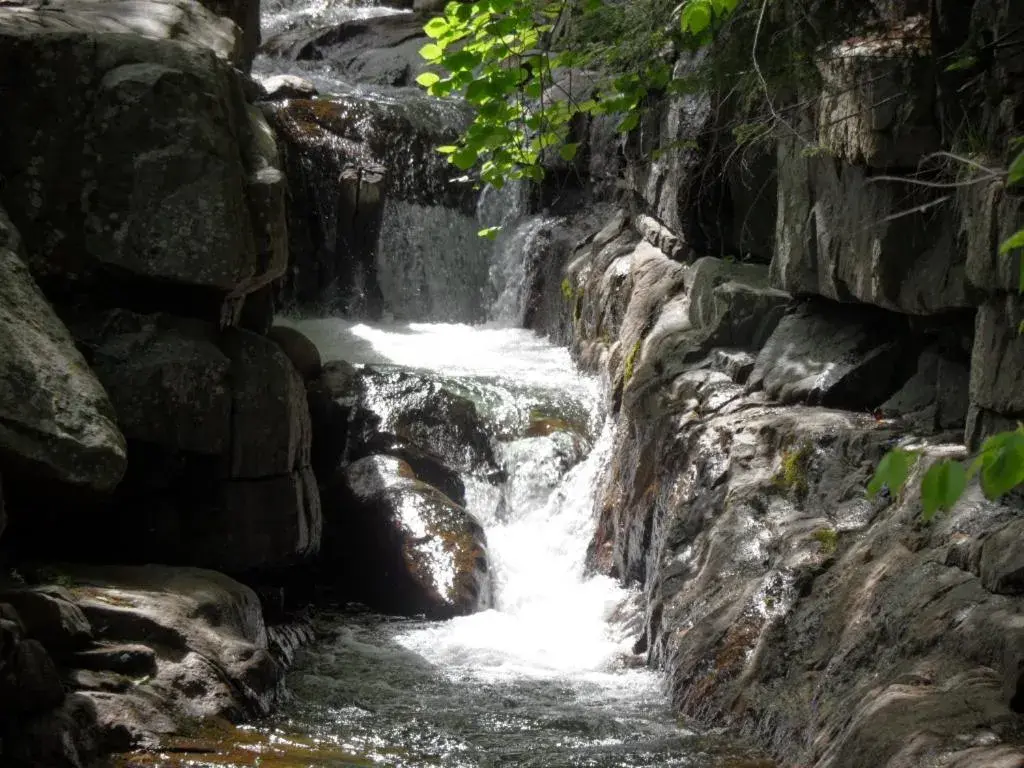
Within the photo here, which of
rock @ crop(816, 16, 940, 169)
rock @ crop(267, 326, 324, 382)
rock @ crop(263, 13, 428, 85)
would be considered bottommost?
rock @ crop(267, 326, 324, 382)

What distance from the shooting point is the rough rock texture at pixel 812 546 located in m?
3.95

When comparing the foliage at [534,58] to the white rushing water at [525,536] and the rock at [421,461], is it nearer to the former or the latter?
the white rushing water at [525,536]

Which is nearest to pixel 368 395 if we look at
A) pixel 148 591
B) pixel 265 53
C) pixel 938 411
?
pixel 148 591

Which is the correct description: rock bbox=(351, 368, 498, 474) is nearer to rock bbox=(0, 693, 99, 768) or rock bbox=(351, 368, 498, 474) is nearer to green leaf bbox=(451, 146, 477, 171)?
green leaf bbox=(451, 146, 477, 171)

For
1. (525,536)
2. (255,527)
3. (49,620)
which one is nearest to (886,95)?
(49,620)

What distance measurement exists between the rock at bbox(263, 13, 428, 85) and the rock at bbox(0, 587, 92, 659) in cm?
1574

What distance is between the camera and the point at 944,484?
74.9 inches

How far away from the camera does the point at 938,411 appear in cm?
595

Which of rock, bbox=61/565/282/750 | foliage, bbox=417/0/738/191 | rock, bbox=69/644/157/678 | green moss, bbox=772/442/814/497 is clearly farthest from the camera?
green moss, bbox=772/442/814/497

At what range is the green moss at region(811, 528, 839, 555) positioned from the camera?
5.55 metres

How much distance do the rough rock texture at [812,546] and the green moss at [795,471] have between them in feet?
0.04

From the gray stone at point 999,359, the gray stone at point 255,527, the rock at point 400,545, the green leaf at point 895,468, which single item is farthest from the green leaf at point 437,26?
the rock at point 400,545

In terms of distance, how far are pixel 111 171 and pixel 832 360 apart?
4.71m

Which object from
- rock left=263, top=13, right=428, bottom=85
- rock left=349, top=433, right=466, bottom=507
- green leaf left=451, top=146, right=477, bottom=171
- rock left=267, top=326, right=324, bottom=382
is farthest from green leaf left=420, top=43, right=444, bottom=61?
rock left=263, top=13, right=428, bottom=85
